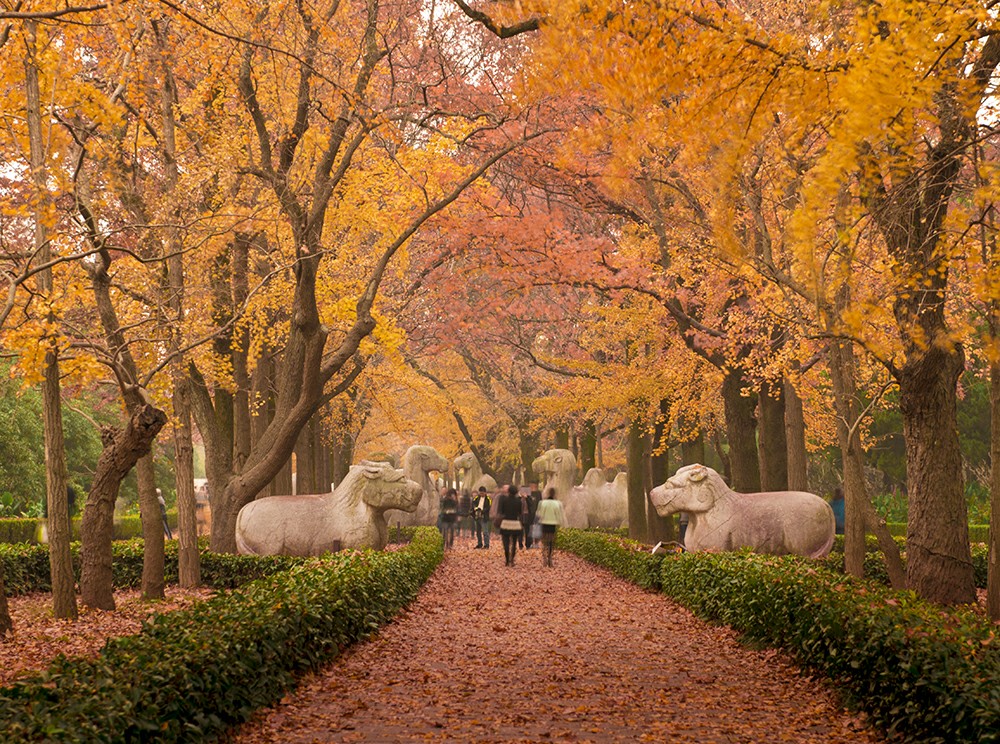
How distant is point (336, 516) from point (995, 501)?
1016 centimetres

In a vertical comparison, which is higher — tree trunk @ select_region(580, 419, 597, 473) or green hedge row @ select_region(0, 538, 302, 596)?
tree trunk @ select_region(580, 419, 597, 473)

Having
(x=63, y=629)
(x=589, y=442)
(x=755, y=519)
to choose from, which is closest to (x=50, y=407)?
(x=63, y=629)

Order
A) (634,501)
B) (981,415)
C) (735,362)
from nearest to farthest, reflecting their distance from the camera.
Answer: (735,362) < (634,501) < (981,415)

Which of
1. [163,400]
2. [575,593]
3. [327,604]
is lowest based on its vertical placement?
[575,593]

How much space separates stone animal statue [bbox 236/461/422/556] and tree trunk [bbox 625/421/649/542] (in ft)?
28.7

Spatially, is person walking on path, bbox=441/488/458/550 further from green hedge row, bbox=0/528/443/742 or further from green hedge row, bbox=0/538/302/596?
green hedge row, bbox=0/528/443/742

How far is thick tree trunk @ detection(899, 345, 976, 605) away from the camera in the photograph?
420 inches

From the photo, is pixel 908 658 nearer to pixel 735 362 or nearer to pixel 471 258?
pixel 735 362

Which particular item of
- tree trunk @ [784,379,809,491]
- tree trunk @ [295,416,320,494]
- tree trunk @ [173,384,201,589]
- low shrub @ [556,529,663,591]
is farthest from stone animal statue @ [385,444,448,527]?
tree trunk @ [173,384,201,589]

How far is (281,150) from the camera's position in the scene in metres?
16.5

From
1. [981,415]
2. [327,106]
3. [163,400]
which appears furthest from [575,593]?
[981,415]

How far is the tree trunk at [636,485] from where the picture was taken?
24250mm

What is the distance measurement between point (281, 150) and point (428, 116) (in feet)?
7.96

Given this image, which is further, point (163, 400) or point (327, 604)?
point (163, 400)
